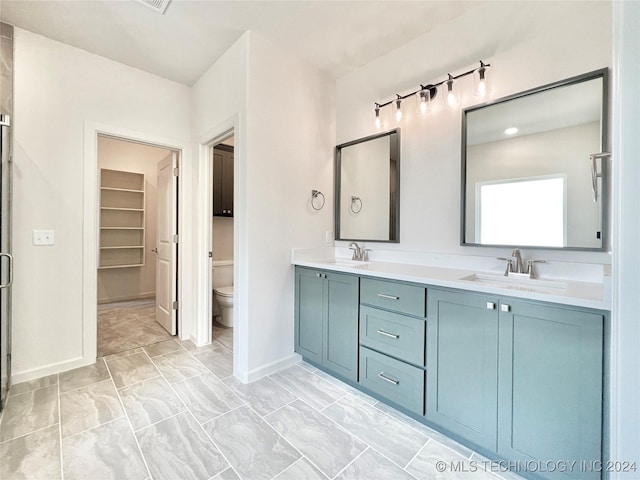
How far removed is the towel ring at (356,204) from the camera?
2.59 meters

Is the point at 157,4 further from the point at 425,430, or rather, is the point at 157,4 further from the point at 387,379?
the point at 425,430

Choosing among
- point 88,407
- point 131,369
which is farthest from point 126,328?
point 88,407

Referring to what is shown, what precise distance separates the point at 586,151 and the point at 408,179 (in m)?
1.03

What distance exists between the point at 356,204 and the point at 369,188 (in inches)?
7.6

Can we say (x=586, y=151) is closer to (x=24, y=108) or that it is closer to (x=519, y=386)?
(x=519, y=386)

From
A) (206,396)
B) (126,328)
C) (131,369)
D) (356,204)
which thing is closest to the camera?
(206,396)

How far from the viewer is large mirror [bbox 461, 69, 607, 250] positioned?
1.49 meters

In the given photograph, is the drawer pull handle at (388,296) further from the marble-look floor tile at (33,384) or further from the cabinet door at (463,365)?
the marble-look floor tile at (33,384)

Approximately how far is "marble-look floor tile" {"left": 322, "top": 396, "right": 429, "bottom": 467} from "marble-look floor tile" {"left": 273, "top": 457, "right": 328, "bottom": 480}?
33cm

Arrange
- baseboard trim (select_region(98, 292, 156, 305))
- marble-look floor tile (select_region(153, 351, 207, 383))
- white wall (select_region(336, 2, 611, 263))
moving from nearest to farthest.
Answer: white wall (select_region(336, 2, 611, 263)) → marble-look floor tile (select_region(153, 351, 207, 383)) → baseboard trim (select_region(98, 292, 156, 305))

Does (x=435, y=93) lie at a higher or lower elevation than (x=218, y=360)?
higher

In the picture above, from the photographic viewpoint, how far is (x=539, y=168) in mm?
1656

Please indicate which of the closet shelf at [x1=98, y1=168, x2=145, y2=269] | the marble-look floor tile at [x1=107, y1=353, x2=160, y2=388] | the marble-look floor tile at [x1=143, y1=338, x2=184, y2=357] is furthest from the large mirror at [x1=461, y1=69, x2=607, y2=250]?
the closet shelf at [x1=98, y1=168, x2=145, y2=269]

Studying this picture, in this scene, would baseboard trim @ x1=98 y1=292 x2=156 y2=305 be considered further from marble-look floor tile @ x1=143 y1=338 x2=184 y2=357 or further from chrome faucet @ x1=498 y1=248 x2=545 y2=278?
chrome faucet @ x1=498 y1=248 x2=545 y2=278
